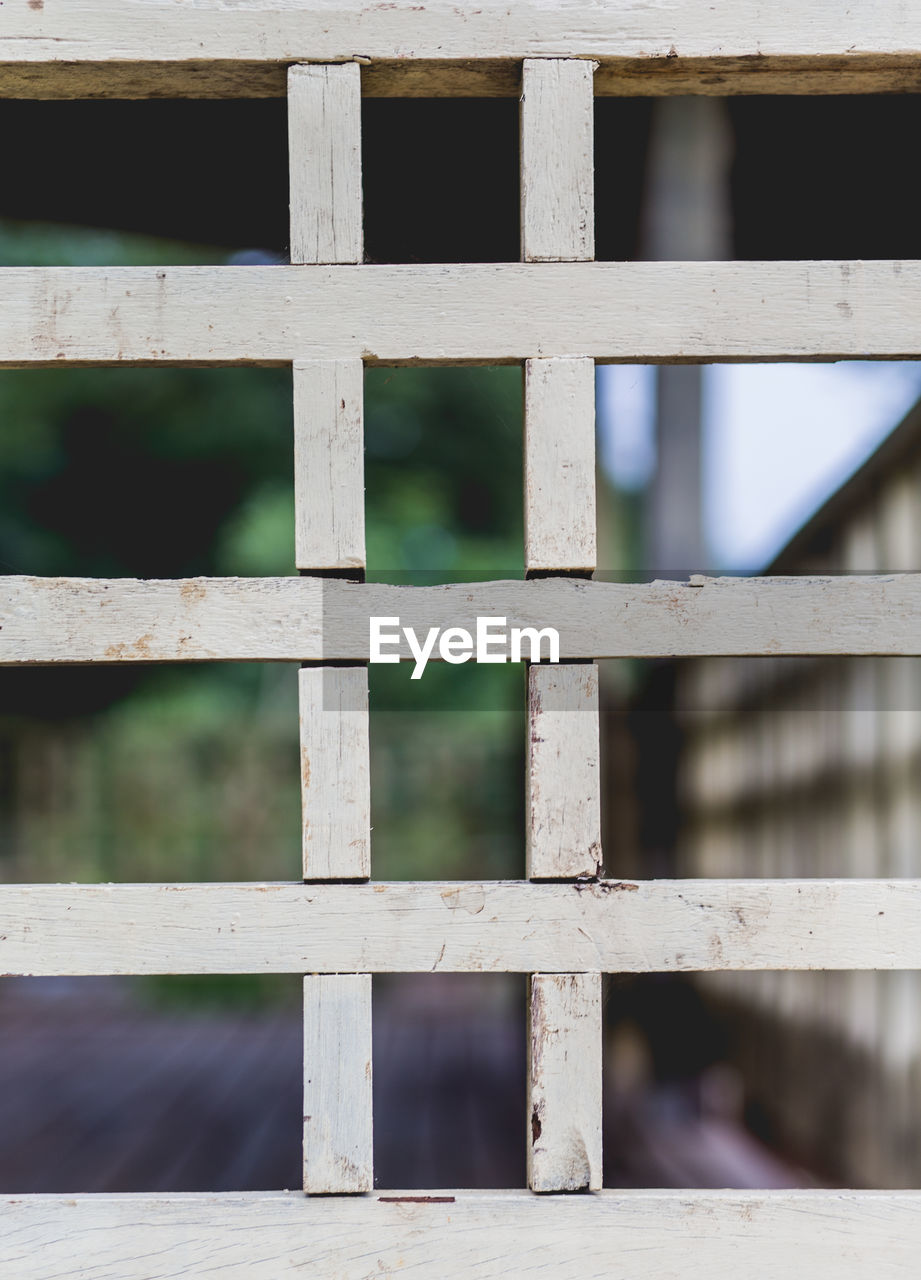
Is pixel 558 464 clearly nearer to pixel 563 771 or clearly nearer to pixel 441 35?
pixel 563 771

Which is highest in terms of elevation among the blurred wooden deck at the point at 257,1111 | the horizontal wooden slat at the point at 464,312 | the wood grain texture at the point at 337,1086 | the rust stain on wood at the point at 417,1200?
the horizontal wooden slat at the point at 464,312

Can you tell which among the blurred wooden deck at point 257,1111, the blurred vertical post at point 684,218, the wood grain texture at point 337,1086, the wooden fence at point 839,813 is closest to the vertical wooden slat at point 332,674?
the wood grain texture at point 337,1086

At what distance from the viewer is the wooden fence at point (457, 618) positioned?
1.35 metres

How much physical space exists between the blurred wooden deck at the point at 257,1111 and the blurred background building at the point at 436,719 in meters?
0.02

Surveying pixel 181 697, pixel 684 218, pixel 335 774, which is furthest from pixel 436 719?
pixel 335 774

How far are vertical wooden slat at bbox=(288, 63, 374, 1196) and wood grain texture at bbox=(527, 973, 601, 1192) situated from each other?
0.25 m

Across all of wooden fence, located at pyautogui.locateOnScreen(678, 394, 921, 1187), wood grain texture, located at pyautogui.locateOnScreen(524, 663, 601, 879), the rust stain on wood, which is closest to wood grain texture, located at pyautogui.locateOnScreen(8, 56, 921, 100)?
wooden fence, located at pyautogui.locateOnScreen(678, 394, 921, 1187)

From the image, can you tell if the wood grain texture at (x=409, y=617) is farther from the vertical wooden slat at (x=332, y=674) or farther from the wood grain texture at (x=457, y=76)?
the wood grain texture at (x=457, y=76)

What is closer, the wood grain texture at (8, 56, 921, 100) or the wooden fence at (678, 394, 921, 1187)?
the wood grain texture at (8, 56, 921, 100)

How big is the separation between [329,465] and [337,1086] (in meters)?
0.91

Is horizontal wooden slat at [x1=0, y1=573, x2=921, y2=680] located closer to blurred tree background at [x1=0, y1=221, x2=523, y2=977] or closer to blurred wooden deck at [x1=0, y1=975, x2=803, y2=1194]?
blurred wooden deck at [x1=0, y1=975, x2=803, y2=1194]

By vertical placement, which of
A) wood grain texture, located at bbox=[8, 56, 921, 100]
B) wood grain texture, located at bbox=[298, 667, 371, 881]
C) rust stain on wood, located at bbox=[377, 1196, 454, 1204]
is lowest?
rust stain on wood, located at bbox=[377, 1196, 454, 1204]

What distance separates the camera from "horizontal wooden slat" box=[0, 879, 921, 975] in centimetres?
136

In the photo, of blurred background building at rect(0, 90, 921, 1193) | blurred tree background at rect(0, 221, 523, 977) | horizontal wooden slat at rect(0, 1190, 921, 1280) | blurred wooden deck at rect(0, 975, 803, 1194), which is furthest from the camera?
blurred tree background at rect(0, 221, 523, 977)
